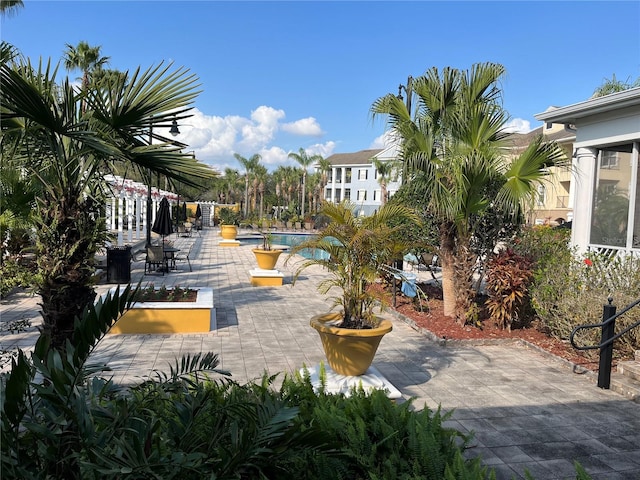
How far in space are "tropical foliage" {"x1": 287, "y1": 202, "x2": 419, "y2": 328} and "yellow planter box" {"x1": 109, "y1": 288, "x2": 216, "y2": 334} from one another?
3086mm

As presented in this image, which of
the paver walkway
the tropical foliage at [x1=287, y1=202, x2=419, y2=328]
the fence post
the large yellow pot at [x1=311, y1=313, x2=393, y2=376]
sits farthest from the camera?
the fence post

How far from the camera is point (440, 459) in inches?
110

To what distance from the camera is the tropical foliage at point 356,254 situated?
16.8 feet

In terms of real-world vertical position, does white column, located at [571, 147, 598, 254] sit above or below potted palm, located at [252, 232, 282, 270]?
above

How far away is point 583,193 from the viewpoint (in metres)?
8.73

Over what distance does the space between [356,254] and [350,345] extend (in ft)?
3.12

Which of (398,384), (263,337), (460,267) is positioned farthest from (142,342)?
(460,267)

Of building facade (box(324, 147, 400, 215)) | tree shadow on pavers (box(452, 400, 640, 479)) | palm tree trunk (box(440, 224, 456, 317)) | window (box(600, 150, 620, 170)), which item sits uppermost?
building facade (box(324, 147, 400, 215))

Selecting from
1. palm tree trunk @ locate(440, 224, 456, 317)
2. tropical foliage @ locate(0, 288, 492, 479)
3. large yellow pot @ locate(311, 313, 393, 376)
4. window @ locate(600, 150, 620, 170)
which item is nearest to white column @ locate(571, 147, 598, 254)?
window @ locate(600, 150, 620, 170)

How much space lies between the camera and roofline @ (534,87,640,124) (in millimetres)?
7383

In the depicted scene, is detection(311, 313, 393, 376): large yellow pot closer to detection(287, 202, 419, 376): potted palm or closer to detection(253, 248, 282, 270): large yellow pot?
detection(287, 202, 419, 376): potted palm

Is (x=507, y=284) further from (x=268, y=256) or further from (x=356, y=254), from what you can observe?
(x=268, y=256)

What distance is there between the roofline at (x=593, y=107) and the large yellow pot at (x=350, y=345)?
5.43m

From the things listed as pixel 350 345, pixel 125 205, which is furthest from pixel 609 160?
Answer: pixel 125 205
